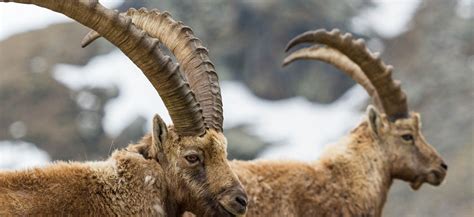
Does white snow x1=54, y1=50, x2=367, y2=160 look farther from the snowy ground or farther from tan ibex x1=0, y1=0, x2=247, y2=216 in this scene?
tan ibex x1=0, y1=0, x2=247, y2=216

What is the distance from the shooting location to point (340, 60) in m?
16.1

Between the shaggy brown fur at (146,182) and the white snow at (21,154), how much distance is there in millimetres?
20265

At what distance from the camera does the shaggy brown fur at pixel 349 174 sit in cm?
1276

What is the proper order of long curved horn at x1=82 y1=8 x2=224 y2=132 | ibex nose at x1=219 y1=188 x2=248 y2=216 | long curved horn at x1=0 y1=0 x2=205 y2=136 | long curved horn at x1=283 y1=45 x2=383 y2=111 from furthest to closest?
long curved horn at x1=283 y1=45 x2=383 y2=111
long curved horn at x1=82 y1=8 x2=224 y2=132
ibex nose at x1=219 y1=188 x2=248 y2=216
long curved horn at x1=0 y1=0 x2=205 y2=136

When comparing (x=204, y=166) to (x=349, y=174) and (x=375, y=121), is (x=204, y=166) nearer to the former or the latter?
(x=349, y=174)

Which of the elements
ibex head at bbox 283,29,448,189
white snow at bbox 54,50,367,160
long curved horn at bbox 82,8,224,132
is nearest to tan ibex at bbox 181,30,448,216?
ibex head at bbox 283,29,448,189

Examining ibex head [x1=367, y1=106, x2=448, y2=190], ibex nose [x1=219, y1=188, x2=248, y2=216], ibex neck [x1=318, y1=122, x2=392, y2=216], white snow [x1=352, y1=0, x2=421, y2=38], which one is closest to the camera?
ibex nose [x1=219, y1=188, x2=248, y2=216]

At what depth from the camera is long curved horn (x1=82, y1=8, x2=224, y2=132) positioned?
982 cm

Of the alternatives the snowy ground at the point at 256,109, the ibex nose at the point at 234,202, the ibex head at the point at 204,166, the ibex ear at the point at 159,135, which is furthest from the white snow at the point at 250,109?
the ibex nose at the point at 234,202

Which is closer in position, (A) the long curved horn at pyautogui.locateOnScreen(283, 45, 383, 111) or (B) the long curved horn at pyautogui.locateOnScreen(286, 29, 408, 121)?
(B) the long curved horn at pyautogui.locateOnScreen(286, 29, 408, 121)

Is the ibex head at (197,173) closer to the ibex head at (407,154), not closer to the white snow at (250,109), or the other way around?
the ibex head at (407,154)

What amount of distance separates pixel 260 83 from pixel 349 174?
27830mm

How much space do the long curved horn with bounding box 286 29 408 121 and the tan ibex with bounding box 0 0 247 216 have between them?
631 cm

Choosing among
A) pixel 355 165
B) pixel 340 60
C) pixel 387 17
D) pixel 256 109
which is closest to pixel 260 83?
pixel 256 109
